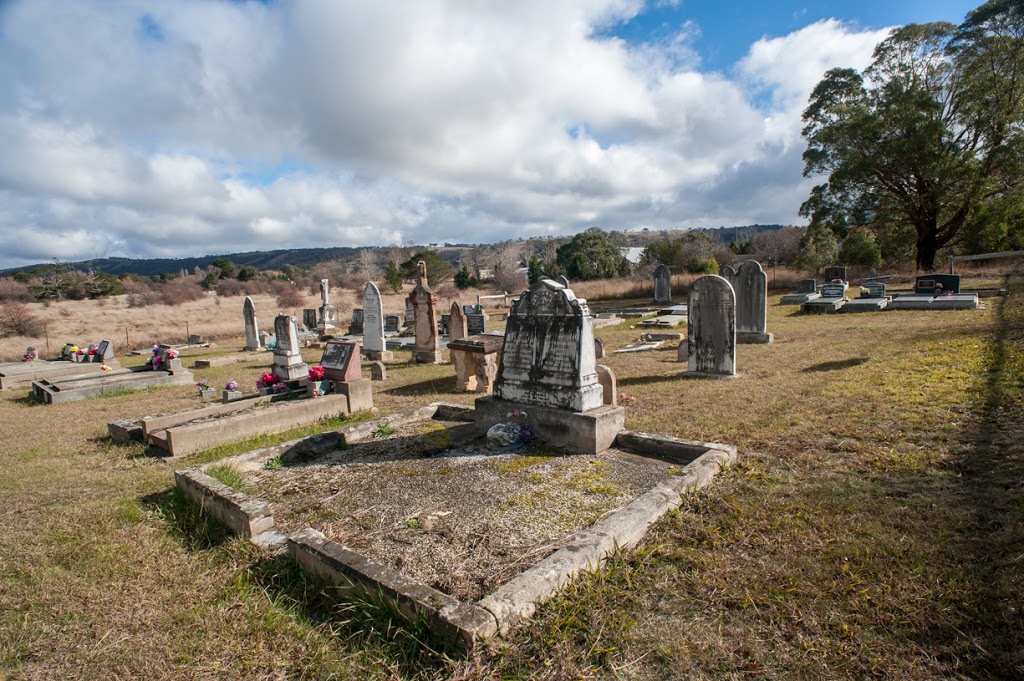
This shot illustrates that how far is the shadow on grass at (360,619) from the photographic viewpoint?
95.7 inches

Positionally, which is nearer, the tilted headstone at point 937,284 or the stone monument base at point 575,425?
the stone monument base at point 575,425

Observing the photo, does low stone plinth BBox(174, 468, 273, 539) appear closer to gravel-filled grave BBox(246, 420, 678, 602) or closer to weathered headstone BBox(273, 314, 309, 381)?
gravel-filled grave BBox(246, 420, 678, 602)

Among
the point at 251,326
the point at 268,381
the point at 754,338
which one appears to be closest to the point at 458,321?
the point at 268,381

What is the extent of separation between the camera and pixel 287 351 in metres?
A: 9.41

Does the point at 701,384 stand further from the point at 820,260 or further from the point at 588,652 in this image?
the point at 820,260

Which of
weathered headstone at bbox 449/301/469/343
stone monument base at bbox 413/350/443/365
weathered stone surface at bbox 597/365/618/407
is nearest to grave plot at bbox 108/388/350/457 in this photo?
weathered stone surface at bbox 597/365/618/407

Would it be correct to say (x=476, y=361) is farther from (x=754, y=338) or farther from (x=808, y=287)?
(x=808, y=287)

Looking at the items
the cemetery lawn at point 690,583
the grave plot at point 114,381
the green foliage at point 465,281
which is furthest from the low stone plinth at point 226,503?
the green foliage at point 465,281

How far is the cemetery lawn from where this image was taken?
236cm

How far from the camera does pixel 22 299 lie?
113 feet

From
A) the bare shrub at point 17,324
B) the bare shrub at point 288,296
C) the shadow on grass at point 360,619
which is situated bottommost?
the shadow on grass at point 360,619

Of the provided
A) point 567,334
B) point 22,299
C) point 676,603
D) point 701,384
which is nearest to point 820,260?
point 701,384

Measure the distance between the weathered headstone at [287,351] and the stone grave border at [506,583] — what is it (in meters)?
4.40

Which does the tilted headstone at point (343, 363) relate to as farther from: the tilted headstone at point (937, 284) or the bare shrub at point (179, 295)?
the bare shrub at point (179, 295)
